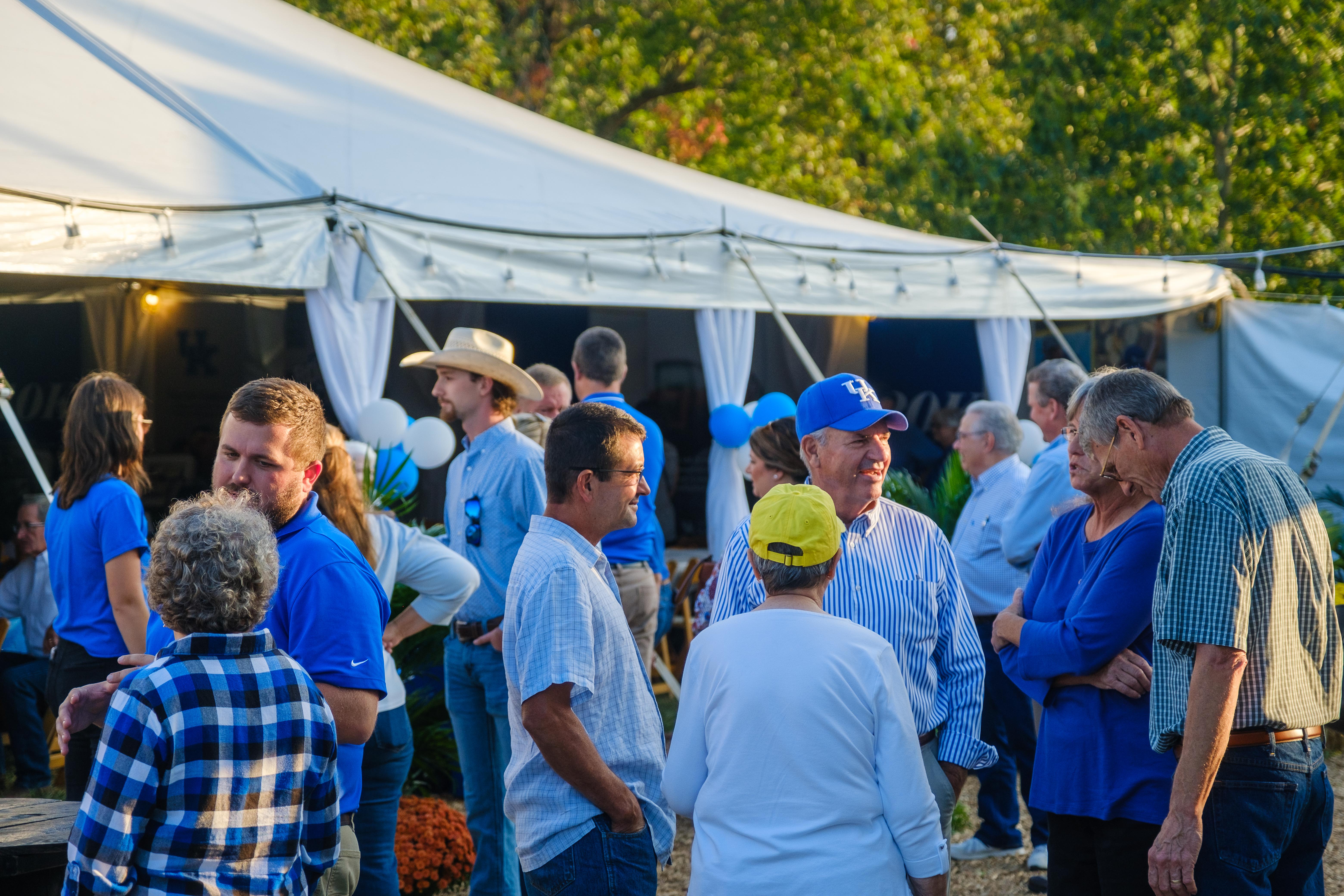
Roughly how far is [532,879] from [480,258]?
5047 mm

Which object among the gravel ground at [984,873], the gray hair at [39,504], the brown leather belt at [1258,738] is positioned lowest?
the gravel ground at [984,873]

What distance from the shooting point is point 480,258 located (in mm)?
7020

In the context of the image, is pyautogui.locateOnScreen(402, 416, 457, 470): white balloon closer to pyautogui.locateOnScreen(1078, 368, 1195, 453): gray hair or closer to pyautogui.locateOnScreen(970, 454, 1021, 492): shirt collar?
pyautogui.locateOnScreen(970, 454, 1021, 492): shirt collar

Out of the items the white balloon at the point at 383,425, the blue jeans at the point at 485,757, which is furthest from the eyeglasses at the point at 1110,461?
the white balloon at the point at 383,425

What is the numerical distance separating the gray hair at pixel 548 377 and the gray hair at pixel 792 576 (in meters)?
3.50

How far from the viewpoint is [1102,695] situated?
284cm

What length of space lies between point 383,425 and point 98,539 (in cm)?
276

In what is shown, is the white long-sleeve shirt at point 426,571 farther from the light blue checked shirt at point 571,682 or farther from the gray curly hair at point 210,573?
the gray curly hair at point 210,573

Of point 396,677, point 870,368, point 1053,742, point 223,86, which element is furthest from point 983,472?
point 870,368

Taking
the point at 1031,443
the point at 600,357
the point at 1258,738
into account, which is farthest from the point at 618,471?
the point at 1031,443

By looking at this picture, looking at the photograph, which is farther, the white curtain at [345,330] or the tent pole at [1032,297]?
the tent pole at [1032,297]

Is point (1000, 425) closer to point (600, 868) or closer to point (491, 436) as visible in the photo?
point (491, 436)

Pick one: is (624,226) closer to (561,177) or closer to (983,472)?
(561,177)

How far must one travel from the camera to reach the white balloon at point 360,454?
16.0ft
